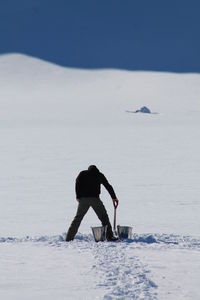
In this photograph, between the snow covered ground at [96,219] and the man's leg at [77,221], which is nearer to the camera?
the snow covered ground at [96,219]

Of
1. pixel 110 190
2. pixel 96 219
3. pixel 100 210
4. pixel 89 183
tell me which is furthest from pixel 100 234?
pixel 96 219

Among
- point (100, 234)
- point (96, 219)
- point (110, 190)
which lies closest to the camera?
point (100, 234)

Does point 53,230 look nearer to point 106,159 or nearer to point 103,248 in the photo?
point 103,248

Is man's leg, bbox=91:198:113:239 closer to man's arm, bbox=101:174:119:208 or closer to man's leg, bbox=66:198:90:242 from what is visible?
man's leg, bbox=66:198:90:242

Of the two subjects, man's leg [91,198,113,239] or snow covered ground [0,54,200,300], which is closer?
snow covered ground [0,54,200,300]

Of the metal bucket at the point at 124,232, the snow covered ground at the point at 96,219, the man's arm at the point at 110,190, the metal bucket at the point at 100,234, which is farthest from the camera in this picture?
the metal bucket at the point at 124,232

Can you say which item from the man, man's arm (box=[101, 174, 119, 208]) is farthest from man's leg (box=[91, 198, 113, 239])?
man's arm (box=[101, 174, 119, 208])

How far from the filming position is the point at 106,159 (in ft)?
71.6

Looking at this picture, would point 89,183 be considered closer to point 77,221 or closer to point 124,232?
point 77,221

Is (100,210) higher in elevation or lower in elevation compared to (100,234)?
higher

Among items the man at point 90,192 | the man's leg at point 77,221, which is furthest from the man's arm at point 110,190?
the man's leg at point 77,221

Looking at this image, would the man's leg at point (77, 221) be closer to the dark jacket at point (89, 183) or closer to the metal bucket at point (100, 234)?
the dark jacket at point (89, 183)

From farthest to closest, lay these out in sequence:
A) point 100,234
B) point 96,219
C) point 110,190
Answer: point 96,219 < point 110,190 < point 100,234

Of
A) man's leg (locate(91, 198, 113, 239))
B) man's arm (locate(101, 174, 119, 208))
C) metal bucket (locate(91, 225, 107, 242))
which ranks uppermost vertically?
man's arm (locate(101, 174, 119, 208))
